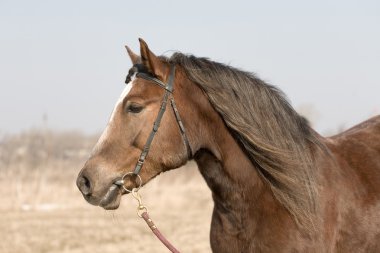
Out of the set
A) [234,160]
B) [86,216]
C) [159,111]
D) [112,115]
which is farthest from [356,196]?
[86,216]

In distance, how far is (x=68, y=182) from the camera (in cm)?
2483

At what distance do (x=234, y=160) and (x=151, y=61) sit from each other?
0.96m

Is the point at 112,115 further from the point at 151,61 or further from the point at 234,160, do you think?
the point at 234,160

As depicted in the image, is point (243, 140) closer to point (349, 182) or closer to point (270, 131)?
point (270, 131)

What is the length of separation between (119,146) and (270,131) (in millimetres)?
1131

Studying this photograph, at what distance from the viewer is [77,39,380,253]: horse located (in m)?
4.53

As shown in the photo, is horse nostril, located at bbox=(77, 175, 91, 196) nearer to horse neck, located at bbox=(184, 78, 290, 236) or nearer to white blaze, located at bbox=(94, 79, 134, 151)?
white blaze, located at bbox=(94, 79, 134, 151)

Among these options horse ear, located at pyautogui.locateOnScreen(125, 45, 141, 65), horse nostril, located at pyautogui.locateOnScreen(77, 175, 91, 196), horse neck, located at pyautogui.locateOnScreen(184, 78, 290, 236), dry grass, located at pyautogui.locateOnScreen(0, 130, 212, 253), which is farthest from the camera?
dry grass, located at pyautogui.locateOnScreen(0, 130, 212, 253)

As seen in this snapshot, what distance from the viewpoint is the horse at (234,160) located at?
4.53 metres

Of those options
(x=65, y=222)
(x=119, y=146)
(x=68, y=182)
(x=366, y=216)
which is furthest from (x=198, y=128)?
(x=68, y=182)

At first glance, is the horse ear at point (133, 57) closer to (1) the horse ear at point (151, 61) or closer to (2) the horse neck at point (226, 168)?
(1) the horse ear at point (151, 61)

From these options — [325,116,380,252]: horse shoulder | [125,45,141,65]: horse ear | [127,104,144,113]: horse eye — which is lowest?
[325,116,380,252]: horse shoulder

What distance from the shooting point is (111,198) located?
14.9 ft

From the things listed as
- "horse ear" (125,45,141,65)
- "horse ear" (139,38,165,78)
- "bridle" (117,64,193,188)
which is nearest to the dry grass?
"horse ear" (125,45,141,65)
